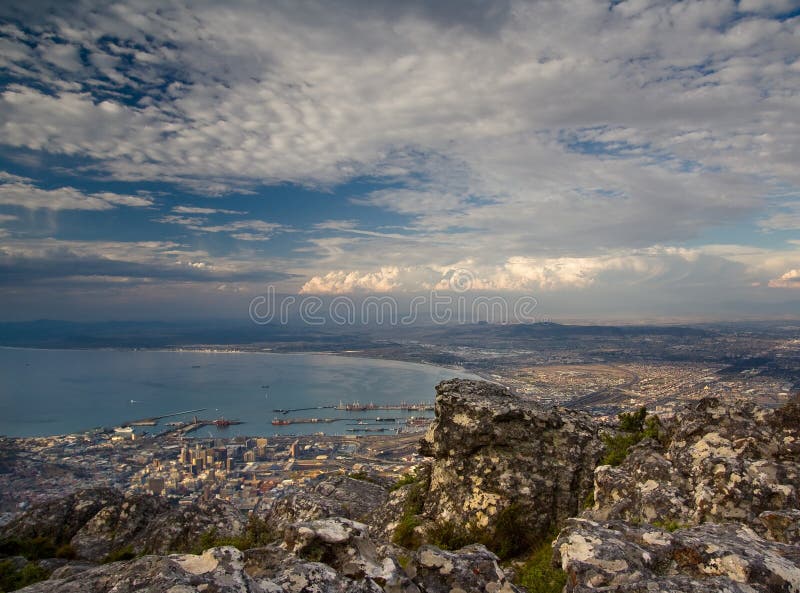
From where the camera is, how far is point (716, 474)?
7184 mm

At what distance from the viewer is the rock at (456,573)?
4785mm

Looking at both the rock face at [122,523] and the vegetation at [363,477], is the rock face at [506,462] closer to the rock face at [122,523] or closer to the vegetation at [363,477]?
the rock face at [122,523]

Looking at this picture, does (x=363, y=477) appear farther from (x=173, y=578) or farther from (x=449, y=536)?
(x=173, y=578)

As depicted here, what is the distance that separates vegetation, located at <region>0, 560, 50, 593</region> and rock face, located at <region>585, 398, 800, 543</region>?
10.5m

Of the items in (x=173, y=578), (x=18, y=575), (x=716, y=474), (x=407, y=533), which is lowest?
(x=18, y=575)

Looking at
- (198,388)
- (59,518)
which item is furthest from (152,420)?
(59,518)

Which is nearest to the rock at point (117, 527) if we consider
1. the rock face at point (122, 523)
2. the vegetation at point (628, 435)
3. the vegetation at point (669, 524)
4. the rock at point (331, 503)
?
the rock face at point (122, 523)

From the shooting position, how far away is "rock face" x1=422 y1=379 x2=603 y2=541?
8.63 meters

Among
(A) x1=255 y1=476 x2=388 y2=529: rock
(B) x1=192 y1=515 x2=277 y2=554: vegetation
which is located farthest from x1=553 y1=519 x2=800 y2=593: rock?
(B) x1=192 y1=515 x2=277 y2=554: vegetation

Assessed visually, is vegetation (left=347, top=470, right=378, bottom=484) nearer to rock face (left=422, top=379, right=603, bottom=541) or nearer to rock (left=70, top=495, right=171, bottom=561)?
rock face (left=422, top=379, right=603, bottom=541)

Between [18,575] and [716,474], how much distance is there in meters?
12.7

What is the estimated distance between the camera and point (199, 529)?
10.4m

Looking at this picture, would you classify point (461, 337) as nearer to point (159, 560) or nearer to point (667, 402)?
point (667, 402)

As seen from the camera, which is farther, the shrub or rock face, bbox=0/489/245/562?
rock face, bbox=0/489/245/562
